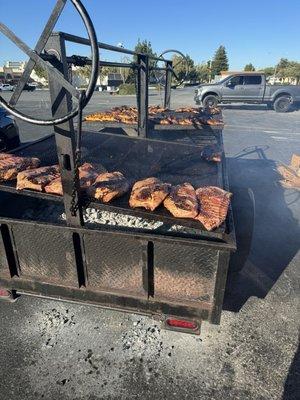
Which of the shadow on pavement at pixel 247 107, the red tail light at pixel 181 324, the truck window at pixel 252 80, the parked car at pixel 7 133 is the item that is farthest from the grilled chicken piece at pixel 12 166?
the shadow on pavement at pixel 247 107

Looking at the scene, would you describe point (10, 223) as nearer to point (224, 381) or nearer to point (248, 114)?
point (224, 381)

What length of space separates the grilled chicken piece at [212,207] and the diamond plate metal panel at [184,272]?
0.22 m

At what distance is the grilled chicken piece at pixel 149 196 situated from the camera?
8.05 ft

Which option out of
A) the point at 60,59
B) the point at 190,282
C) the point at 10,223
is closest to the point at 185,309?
the point at 190,282

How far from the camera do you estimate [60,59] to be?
6.24 feet

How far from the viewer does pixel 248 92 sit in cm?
1983

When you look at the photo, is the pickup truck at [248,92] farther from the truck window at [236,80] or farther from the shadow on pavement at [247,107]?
the shadow on pavement at [247,107]

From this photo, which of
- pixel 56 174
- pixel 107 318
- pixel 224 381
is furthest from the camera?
pixel 107 318

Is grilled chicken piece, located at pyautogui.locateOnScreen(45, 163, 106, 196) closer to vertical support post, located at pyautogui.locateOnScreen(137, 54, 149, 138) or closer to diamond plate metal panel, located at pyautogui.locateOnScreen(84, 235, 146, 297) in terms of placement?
diamond plate metal panel, located at pyautogui.locateOnScreen(84, 235, 146, 297)

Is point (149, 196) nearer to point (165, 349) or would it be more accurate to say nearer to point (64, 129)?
point (64, 129)

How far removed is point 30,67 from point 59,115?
1.03 feet

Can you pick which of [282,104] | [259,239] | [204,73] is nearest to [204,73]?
[204,73]

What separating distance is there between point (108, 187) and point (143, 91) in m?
3.86

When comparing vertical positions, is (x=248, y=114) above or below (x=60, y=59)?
below
